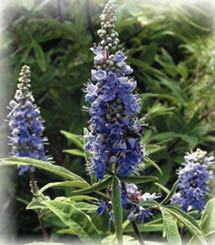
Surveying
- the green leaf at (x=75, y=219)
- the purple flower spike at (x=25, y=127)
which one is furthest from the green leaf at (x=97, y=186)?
the purple flower spike at (x=25, y=127)

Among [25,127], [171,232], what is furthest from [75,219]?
[25,127]

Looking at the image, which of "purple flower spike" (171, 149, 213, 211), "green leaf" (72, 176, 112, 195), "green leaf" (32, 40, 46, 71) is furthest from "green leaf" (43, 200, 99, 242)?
"green leaf" (32, 40, 46, 71)

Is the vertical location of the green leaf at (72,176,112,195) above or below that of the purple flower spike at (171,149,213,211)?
above

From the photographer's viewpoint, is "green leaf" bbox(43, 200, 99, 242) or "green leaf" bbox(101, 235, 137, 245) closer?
"green leaf" bbox(43, 200, 99, 242)

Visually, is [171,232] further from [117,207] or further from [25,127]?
[25,127]

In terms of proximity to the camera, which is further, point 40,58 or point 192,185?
point 40,58

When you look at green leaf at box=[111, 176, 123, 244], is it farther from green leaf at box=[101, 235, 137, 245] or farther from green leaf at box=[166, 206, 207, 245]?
green leaf at box=[101, 235, 137, 245]
